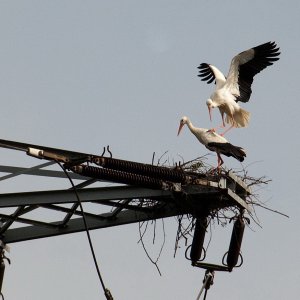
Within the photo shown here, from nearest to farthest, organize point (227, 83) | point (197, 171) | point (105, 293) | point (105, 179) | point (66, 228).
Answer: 1. point (105, 293)
2. point (105, 179)
3. point (66, 228)
4. point (197, 171)
5. point (227, 83)

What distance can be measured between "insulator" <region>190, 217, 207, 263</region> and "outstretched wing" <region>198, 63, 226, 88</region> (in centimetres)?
592

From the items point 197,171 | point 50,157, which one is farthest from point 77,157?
point 197,171

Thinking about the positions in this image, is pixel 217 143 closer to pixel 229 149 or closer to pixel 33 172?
pixel 229 149

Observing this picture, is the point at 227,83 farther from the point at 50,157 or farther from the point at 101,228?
the point at 50,157

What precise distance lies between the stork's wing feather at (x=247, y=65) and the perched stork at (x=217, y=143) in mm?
2950

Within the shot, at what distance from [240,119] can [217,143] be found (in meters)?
2.96

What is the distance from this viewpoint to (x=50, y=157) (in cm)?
1034

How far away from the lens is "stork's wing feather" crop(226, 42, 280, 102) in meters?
17.5

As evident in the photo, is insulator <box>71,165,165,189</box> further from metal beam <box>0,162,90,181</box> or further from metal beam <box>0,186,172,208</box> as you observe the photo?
metal beam <box>0,162,90,181</box>

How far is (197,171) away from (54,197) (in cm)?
211

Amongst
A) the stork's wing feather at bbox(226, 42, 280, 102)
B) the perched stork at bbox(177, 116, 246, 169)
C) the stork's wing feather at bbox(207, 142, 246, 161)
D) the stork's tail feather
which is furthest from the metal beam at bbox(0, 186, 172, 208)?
the stork's wing feather at bbox(226, 42, 280, 102)

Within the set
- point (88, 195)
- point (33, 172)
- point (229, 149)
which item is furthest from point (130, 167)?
point (229, 149)

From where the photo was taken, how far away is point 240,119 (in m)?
16.7

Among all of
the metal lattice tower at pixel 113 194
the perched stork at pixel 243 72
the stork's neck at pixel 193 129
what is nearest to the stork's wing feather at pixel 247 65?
the perched stork at pixel 243 72
